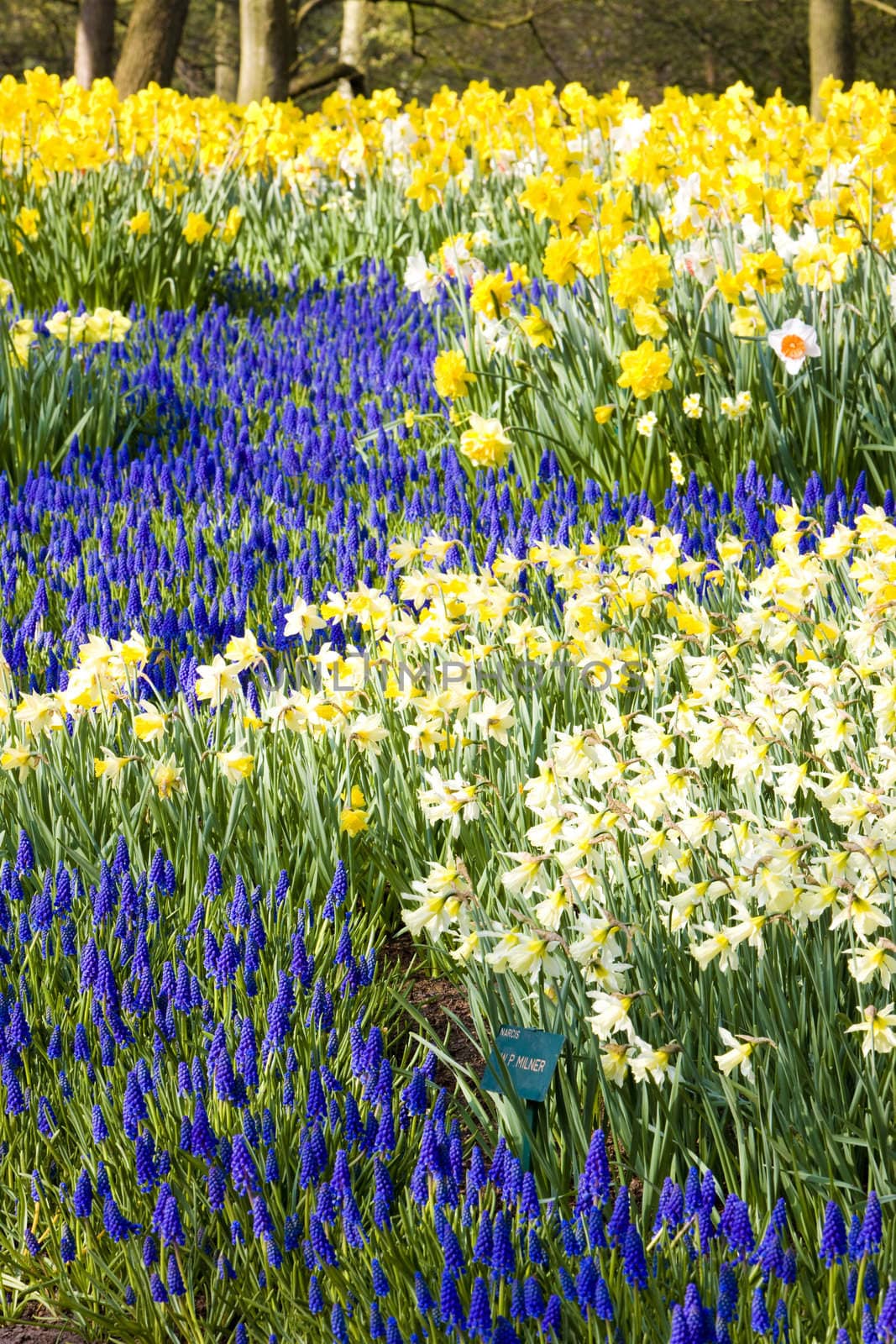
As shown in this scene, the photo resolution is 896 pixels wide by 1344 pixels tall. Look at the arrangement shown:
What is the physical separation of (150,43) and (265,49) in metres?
1.01

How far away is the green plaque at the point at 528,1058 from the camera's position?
5.57 feet

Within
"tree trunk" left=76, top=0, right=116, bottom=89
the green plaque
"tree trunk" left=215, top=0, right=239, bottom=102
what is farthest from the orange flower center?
"tree trunk" left=215, top=0, right=239, bottom=102

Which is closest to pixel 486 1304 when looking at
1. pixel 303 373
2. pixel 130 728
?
pixel 130 728

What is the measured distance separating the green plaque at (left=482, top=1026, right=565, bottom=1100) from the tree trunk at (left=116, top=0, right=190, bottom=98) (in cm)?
1092

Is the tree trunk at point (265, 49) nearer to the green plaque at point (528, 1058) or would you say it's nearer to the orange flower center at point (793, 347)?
the orange flower center at point (793, 347)

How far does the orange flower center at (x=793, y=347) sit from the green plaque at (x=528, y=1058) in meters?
2.43

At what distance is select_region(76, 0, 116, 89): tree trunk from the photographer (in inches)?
520

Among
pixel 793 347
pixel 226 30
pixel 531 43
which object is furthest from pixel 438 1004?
pixel 226 30

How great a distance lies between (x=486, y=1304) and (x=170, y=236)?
571cm

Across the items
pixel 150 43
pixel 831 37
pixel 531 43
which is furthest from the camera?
pixel 531 43

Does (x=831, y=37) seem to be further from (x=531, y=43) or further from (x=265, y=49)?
(x=531, y=43)

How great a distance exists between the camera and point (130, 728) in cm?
266

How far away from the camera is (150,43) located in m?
11.1

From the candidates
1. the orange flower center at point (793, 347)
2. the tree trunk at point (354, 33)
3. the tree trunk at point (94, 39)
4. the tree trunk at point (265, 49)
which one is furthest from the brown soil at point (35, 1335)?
the tree trunk at point (354, 33)
